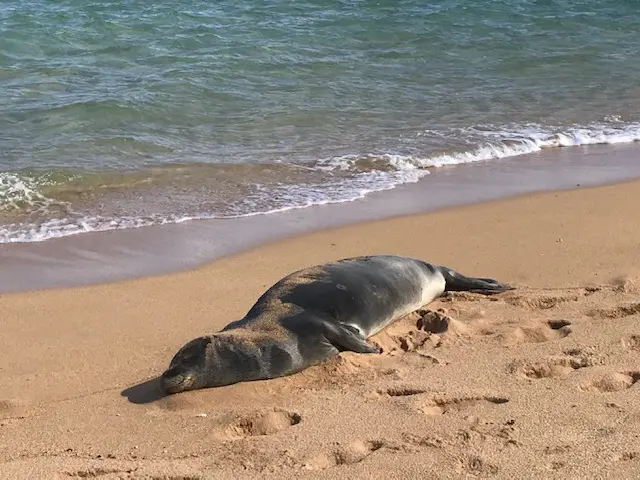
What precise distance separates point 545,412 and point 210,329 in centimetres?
205

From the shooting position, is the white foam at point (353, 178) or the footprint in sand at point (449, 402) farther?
the white foam at point (353, 178)

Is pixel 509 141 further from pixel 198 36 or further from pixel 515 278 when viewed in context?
pixel 198 36

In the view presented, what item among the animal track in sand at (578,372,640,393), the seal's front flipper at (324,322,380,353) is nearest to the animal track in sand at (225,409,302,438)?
the seal's front flipper at (324,322,380,353)

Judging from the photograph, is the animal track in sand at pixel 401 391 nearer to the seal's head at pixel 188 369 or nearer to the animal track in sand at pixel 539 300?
the seal's head at pixel 188 369

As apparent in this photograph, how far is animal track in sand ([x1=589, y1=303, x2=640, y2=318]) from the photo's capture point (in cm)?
493

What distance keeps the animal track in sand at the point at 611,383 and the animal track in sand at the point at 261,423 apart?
1260 millimetres

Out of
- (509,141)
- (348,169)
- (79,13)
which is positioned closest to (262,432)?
(348,169)

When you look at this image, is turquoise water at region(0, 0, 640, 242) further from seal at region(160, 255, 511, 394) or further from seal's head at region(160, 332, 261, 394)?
seal's head at region(160, 332, 261, 394)

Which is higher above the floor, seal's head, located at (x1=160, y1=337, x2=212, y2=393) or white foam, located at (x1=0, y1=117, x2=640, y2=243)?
seal's head, located at (x1=160, y1=337, x2=212, y2=393)

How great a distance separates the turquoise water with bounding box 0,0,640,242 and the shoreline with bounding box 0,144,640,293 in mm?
243

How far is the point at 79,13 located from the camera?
16703 mm

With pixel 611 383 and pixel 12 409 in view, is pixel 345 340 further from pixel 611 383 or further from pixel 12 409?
pixel 12 409

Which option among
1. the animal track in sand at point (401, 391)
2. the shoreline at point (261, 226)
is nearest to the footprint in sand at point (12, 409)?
the animal track in sand at point (401, 391)

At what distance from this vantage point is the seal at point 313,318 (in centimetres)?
437
